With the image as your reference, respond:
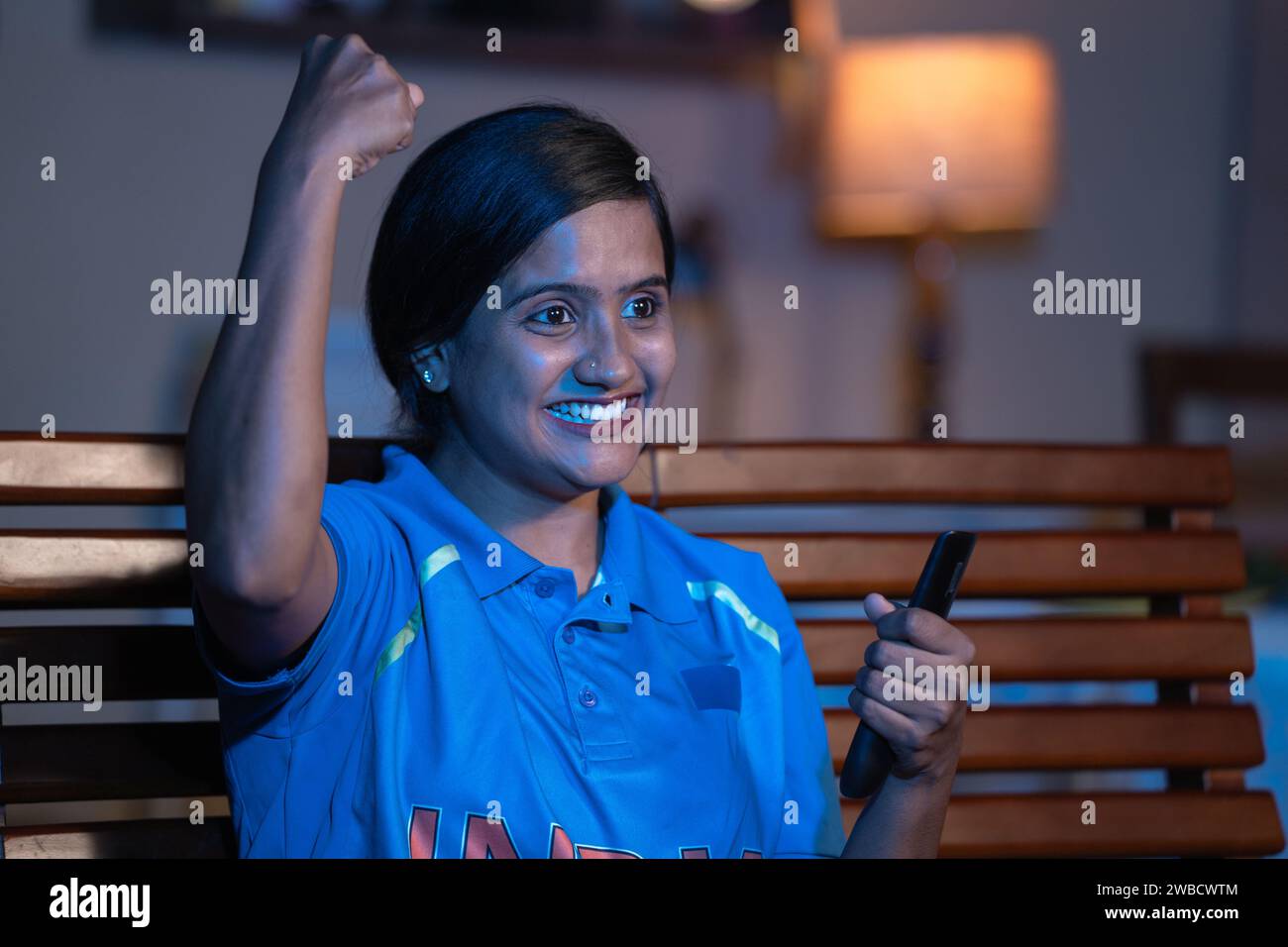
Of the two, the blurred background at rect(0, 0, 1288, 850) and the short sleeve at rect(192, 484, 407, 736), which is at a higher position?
the blurred background at rect(0, 0, 1288, 850)

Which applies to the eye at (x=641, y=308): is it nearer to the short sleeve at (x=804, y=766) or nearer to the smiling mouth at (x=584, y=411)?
the smiling mouth at (x=584, y=411)

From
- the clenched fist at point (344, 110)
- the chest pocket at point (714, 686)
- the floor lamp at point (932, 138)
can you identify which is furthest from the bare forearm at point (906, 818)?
the floor lamp at point (932, 138)

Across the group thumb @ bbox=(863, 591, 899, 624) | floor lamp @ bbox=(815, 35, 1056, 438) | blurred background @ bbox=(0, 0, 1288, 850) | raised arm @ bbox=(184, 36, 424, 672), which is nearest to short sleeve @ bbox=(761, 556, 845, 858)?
thumb @ bbox=(863, 591, 899, 624)

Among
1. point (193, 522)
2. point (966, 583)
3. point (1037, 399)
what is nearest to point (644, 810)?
point (193, 522)

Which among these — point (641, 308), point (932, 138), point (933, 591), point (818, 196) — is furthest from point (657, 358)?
point (818, 196)

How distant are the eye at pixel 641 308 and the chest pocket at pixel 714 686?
0.28m

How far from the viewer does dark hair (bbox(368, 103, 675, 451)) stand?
0.98 meters

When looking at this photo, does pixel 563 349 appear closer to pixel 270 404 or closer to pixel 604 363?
pixel 604 363

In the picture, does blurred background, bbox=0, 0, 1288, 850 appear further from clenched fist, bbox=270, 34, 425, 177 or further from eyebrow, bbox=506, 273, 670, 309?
clenched fist, bbox=270, 34, 425, 177

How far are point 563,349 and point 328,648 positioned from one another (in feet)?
0.92

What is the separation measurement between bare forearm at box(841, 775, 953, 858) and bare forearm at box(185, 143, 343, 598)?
0.52 metres

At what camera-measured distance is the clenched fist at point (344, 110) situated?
2.55 feet

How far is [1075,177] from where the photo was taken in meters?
2.86
